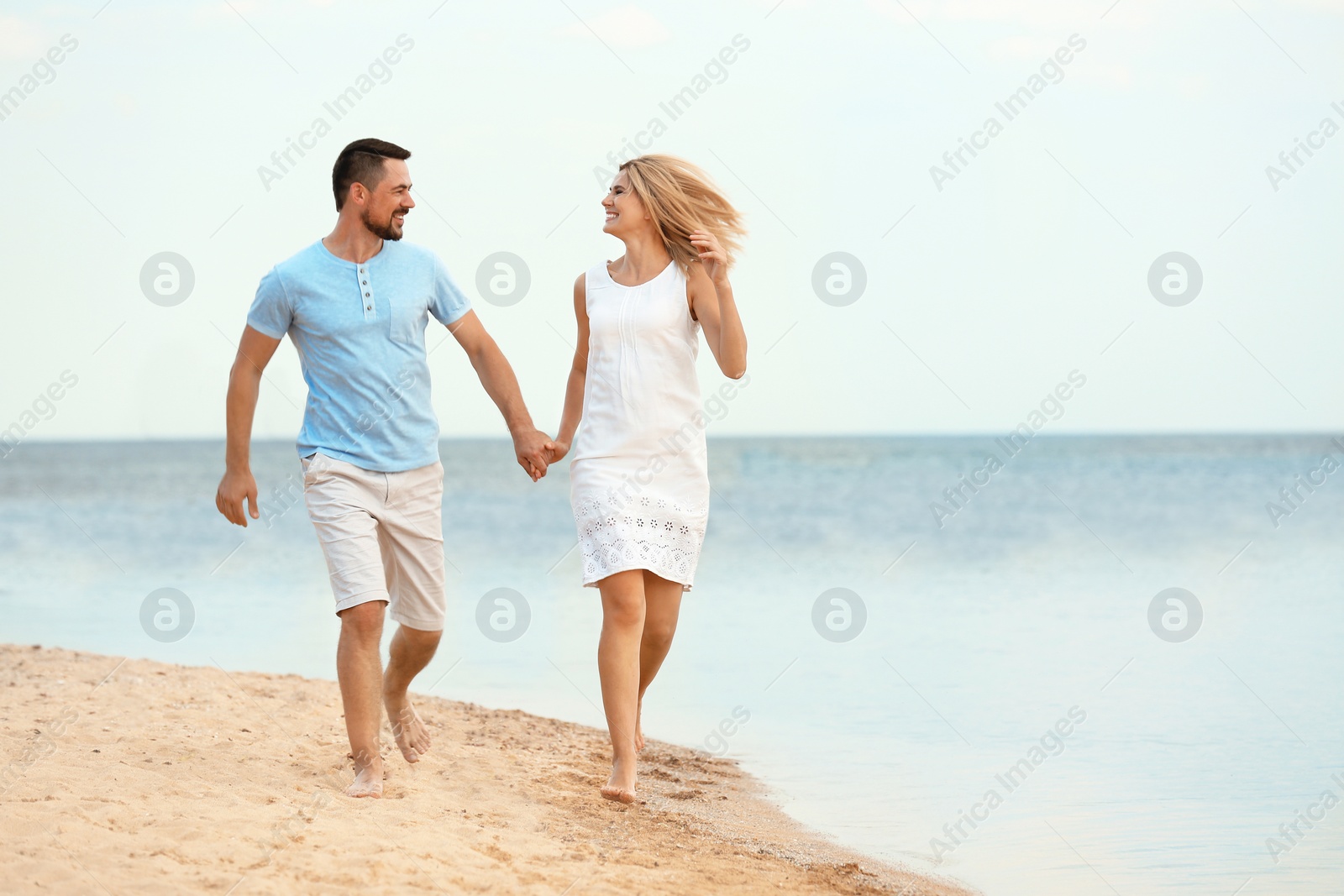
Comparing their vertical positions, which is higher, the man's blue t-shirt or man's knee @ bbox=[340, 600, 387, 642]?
the man's blue t-shirt

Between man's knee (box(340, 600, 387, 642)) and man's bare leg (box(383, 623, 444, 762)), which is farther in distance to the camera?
man's bare leg (box(383, 623, 444, 762))

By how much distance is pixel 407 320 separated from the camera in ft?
12.9

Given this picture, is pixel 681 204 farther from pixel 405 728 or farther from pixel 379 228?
pixel 405 728

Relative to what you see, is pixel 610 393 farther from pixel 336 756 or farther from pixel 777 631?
pixel 777 631

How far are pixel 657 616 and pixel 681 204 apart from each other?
4.62 ft

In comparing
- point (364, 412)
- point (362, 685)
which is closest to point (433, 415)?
point (364, 412)

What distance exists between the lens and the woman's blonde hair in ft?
13.7

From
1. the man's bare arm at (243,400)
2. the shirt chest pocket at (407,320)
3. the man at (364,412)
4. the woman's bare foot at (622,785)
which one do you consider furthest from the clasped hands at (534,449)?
the woman's bare foot at (622,785)

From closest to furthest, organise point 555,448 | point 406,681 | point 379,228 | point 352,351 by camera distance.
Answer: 1. point 352,351
2. point 379,228
3. point 406,681
4. point 555,448

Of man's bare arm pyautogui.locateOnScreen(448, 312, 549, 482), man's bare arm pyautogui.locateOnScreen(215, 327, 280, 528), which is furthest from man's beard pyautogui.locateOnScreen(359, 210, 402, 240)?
man's bare arm pyautogui.locateOnScreen(215, 327, 280, 528)

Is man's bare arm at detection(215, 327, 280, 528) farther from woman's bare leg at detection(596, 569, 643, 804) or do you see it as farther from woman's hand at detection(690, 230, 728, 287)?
woman's hand at detection(690, 230, 728, 287)

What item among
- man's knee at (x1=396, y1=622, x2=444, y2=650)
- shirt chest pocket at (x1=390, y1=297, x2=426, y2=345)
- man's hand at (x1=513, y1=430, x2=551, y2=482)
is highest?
shirt chest pocket at (x1=390, y1=297, x2=426, y2=345)

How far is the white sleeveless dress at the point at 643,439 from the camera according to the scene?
4.04m

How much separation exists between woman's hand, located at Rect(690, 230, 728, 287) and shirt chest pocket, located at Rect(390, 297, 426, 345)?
926 millimetres
